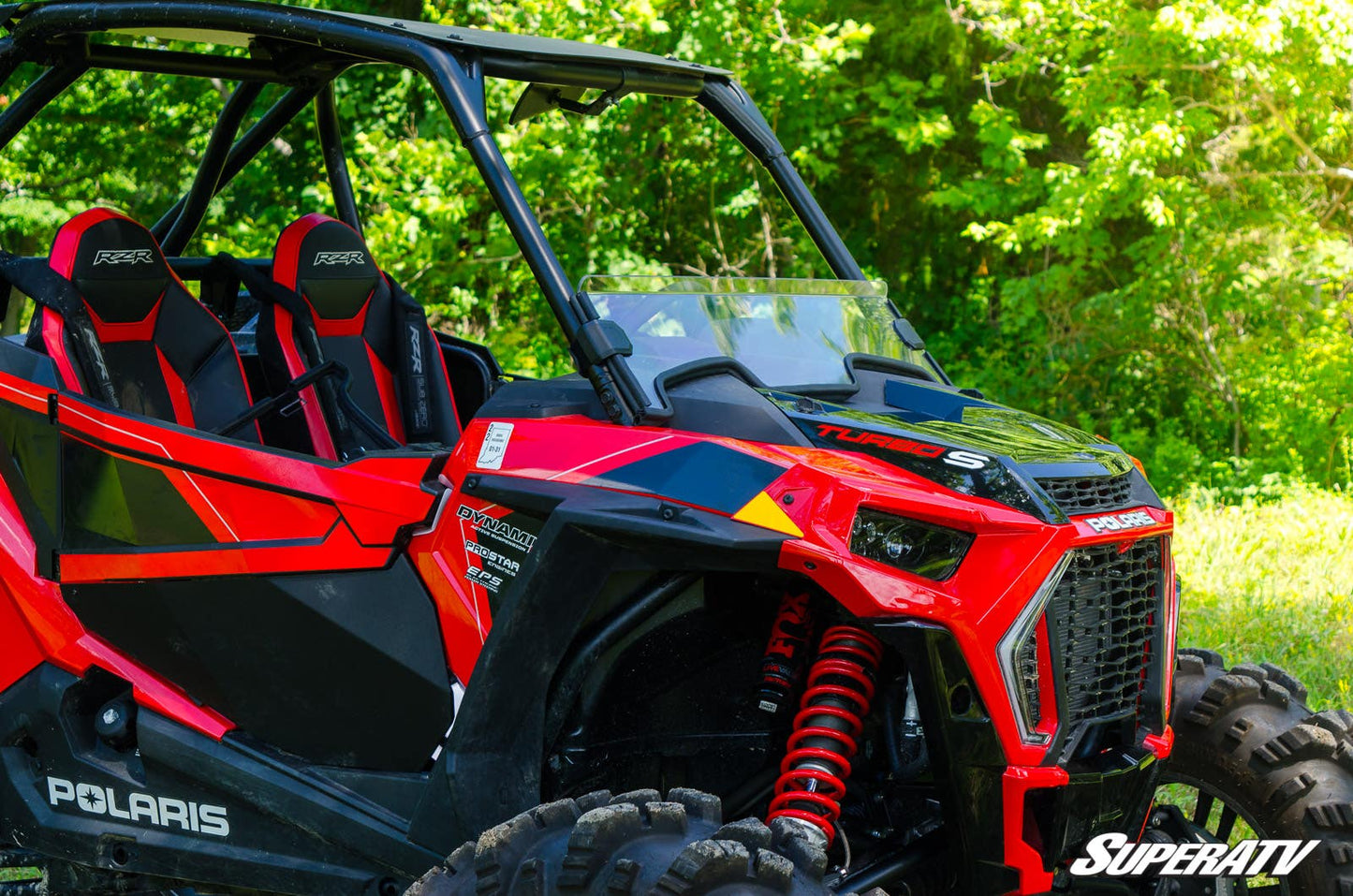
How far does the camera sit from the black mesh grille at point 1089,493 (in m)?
2.65

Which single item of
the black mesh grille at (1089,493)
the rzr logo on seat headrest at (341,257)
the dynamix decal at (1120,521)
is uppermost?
the rzr logo on seat headrest at (341,257)

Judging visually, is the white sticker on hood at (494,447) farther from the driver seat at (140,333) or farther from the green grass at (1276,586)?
the green grass at (1276,586)

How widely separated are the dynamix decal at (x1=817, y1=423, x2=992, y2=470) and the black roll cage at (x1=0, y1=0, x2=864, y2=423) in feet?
1.18

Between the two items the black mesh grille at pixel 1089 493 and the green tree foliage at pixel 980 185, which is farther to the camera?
the green tree foliage at pixel 980 185

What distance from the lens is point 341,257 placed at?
4.46 m

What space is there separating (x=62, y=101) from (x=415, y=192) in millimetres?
4977

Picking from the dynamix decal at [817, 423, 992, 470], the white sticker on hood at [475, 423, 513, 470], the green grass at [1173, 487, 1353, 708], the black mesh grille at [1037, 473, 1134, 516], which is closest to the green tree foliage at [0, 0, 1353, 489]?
the green grass at [1173, 487, 1353, 708]

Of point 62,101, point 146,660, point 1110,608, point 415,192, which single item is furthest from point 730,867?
point 62,101

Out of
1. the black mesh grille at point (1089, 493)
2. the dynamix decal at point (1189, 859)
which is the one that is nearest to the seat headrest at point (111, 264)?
the black mesh grille at point (1089, 493)

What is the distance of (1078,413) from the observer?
12055 millimetres

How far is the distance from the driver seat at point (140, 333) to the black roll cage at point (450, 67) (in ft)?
1.14

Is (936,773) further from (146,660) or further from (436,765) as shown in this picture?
(146,660)

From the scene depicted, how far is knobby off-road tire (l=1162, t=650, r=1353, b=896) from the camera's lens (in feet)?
10.8

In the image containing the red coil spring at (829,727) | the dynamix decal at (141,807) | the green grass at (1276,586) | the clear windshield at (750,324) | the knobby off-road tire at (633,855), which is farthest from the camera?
the green grass at (1276,586)
